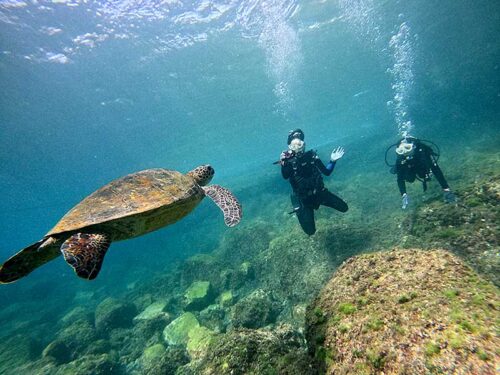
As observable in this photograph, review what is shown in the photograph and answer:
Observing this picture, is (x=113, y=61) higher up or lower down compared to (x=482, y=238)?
higher up

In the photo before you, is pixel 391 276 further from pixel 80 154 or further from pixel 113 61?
pixel 80 154

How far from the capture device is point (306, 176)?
843 centimetres

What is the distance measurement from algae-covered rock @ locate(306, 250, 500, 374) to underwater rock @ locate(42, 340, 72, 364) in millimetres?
10466

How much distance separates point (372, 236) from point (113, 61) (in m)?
17.4

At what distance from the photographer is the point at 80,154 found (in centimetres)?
2578

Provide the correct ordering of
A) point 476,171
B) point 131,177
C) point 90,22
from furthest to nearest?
point 90,22 → point 476,171 → point 131,177

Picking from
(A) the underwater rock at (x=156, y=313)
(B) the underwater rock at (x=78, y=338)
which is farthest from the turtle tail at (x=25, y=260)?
(B) the underwater rock at (x=78, y=338)

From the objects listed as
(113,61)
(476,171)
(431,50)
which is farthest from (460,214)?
(431,50)

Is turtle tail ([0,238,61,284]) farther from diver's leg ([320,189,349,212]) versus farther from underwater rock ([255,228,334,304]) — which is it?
diver's leg ([320,189,349,212])

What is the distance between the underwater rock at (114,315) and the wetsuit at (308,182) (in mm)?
9041

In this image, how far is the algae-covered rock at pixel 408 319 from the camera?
1.49m

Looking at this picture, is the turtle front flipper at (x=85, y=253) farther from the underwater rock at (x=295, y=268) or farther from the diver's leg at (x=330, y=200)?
the diver's leg at (x=330, y=200)

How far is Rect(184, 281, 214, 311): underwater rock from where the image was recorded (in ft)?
30.5

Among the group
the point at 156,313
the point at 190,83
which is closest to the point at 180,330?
the point at 156,313
